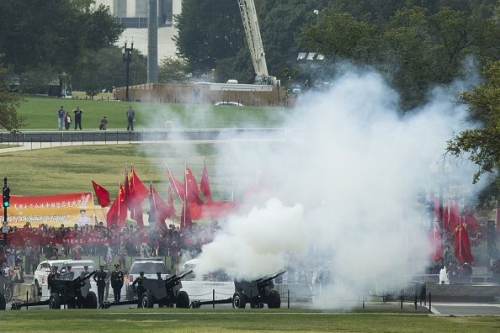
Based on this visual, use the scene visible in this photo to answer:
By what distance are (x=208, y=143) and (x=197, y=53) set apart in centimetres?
9463

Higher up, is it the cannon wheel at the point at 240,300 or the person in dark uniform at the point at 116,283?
the person in dark uniform at the point at 116,283

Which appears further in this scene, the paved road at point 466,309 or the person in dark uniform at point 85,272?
the person in dark uniform at point 85,272

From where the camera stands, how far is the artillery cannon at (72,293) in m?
52.2

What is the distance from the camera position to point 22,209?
236 feet

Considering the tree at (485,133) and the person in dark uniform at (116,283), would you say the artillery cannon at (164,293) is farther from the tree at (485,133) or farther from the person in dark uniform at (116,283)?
the tree at (485,133)

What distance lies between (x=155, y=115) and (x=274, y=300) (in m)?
65.2

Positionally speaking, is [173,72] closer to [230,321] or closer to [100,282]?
[100,282]

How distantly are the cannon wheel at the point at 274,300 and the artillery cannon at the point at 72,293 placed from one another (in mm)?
6011

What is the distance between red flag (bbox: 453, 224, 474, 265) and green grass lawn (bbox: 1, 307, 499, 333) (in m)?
10.0

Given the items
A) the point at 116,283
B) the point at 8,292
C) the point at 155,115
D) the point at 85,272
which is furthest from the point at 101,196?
the point at 155,115

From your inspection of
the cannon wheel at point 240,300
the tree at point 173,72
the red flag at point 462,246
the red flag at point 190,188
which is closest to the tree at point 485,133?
the red flag at point 462,246

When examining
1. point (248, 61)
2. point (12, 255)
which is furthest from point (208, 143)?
point (248, 61)

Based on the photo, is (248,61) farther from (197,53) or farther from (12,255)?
(12,255)

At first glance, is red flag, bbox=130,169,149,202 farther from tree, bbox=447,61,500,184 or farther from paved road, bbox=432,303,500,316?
tree, bbox=447,61,500,184
